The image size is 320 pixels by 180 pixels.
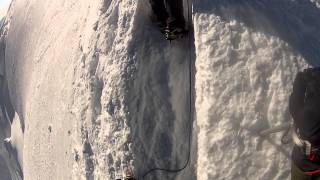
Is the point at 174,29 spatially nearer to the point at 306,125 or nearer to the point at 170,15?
the point at 170,15

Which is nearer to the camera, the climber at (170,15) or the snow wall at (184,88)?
the snow wall at (184,88)

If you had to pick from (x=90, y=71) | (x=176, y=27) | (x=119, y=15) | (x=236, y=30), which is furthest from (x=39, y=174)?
(x=236, y=30)

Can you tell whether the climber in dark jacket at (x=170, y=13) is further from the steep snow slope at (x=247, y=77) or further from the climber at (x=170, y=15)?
the steep snow slope at (x=247, y=77)

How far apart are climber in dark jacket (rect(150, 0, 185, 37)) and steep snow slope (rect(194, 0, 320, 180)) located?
363 mm

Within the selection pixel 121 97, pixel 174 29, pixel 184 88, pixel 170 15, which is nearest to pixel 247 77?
pixel 184 88

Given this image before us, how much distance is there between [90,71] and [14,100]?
388 inches

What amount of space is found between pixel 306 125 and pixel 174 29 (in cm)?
209

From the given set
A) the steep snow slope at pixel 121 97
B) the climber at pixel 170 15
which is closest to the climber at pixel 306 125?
the steep snow slope at pixel 121 97

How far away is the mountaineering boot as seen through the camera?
4809 mm

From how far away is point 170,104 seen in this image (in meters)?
5.07

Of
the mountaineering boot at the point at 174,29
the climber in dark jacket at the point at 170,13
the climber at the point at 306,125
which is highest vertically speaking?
the climber in dark jacket at the point at 170,13

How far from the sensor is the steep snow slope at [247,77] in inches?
163

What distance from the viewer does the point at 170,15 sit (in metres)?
4.85

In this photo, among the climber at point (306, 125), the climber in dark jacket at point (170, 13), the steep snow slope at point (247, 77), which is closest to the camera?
the climber at point (306, 125)
